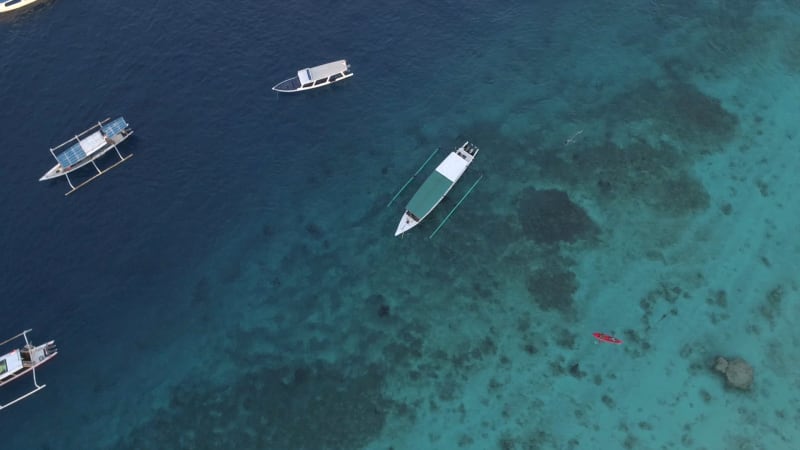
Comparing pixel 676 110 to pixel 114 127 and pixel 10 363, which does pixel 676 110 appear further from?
pixel 10 363

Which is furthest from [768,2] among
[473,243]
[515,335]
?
[515,335]

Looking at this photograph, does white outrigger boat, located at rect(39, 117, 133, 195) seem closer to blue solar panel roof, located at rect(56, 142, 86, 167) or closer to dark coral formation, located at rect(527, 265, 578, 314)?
blue solar panel roof, located at rect(56, 142, 86, 167)

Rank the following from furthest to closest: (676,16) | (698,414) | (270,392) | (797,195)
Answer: (676,16) < (797,195) < (270,392) < (698,414)

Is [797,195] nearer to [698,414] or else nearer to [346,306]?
[698,414]

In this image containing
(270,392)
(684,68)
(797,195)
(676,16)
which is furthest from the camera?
(676,16)

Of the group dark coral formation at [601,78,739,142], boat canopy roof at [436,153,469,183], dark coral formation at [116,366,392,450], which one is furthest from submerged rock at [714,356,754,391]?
boat canopy roof at [436,153,469,183]

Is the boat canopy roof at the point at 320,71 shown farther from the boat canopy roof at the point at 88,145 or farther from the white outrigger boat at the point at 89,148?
the boat canopy roof at the point at 88,145

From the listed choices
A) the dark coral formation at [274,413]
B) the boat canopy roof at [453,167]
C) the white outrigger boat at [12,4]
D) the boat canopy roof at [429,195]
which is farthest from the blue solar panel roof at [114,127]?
the boat canopy roof at [453,167]
